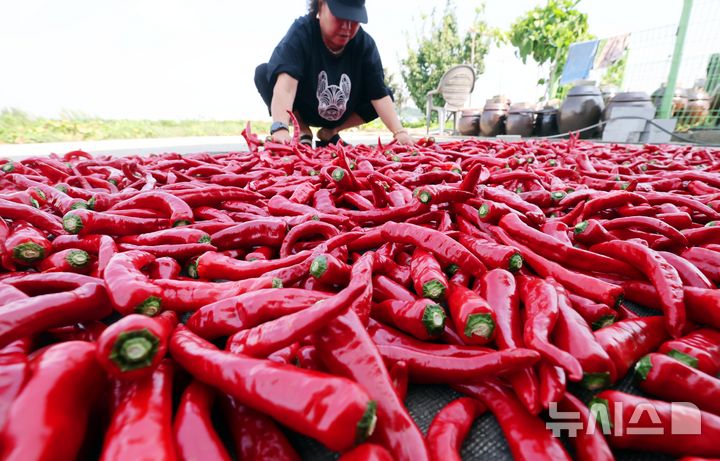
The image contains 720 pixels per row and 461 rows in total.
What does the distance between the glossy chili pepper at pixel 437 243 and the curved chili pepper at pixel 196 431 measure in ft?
3.83

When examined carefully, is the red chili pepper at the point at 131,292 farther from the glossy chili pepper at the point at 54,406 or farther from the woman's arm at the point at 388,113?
the woman's arm at the point at 388,113

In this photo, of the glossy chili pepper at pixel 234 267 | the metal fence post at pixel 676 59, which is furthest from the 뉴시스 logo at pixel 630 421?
the metal fence post at pixel 676 59

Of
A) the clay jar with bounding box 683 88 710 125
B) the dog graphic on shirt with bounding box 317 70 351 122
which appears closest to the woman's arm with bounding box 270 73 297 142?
the dog graphic on shirt with bounding box 317 70 351 122

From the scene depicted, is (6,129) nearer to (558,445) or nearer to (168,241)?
(168,241)

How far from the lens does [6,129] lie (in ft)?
51.5

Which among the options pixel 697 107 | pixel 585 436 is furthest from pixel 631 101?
pixel 585 436

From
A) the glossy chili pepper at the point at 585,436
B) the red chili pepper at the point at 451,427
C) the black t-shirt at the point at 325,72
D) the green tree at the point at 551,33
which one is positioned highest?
the green tree at the point at 551,33

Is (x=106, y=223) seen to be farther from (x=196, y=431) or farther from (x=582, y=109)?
(x=582, y=109)

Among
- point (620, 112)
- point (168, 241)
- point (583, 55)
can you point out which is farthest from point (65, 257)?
point (583, 55)

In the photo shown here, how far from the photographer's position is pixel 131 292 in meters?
1.27

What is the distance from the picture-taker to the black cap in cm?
575

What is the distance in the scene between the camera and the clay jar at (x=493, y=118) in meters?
13.9

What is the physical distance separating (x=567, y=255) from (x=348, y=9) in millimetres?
5574

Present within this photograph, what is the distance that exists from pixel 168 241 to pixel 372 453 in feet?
5.51
